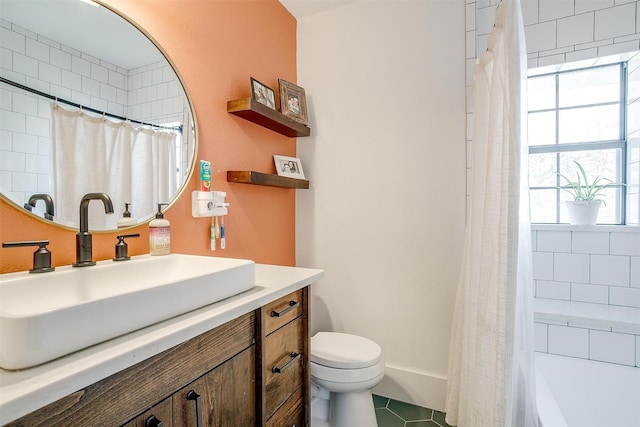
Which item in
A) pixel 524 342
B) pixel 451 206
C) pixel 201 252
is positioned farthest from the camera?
pixel 451 206

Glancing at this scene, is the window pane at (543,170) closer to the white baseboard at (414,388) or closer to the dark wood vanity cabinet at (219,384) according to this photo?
the white baseboard at (414,388)

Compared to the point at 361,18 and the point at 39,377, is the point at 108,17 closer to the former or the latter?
the point at 39,377

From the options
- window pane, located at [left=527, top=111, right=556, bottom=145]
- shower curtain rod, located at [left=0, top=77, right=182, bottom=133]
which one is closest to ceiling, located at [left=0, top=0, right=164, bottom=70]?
shower curtain rod, located at [left=0, top=77, right=182, bottom=133]

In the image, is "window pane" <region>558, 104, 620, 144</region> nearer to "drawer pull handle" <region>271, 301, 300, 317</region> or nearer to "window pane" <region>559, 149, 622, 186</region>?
"window pane" <region>559, 149, 622, 186</region>

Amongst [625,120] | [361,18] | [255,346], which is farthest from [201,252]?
[625,120]

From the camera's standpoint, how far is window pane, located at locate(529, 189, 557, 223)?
7.08 feet

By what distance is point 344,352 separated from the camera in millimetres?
1603

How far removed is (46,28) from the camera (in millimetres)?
958

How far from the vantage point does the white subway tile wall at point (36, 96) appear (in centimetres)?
87

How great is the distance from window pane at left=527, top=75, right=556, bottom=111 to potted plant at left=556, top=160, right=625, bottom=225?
451 mm

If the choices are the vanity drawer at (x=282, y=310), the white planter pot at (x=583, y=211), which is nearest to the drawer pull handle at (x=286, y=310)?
the vanity drawer at (x=282, y=310)

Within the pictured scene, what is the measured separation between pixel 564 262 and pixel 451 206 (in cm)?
88

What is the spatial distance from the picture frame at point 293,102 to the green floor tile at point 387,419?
6.06ft

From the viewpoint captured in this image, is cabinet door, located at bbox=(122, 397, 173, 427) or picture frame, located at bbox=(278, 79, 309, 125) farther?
picture frame, located at bbox=(278, 79, 309, 125)
